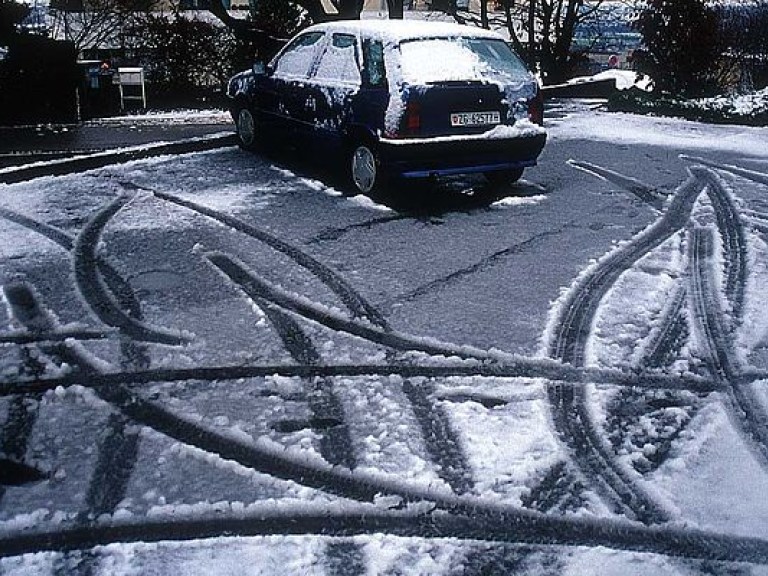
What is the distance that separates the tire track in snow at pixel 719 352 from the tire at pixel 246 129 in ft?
19.2

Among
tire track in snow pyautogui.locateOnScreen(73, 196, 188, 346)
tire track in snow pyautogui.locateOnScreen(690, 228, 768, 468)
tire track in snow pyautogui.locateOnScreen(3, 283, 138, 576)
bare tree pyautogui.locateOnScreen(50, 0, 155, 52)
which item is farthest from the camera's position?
bare tree pyautogui.locateOnScreen(50, 0, 155, 52)

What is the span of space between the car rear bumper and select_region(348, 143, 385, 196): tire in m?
0.21

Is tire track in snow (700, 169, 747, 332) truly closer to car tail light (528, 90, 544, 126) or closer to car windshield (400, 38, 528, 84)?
car tail light (528, 90, 544, 126)

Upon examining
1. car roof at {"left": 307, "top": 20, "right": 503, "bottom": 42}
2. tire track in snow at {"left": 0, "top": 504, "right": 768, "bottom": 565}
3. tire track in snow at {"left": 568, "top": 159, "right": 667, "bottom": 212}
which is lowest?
tire track in snow at {"left": 0, "top": 504, "right": 768, "bottom": 565}

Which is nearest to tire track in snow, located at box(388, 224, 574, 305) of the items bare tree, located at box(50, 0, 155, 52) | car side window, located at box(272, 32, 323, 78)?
car side window, located at box(272, 32, 323, 78)

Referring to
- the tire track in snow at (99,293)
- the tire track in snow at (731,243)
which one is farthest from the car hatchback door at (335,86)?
the tire track in snow at (731,243)

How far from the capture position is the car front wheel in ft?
35.8

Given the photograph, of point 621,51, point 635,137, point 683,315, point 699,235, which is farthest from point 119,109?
point 621,51

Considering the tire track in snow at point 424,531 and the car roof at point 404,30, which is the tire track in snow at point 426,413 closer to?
the tire track in snow at point 424,531


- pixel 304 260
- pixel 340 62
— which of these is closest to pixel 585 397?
pixel 304 260

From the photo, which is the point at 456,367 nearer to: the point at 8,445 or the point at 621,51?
the point at 8,445

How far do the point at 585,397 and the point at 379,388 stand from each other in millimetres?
1096

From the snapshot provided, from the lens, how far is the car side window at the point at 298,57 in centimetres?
956

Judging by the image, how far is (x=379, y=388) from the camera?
14.7 feet
